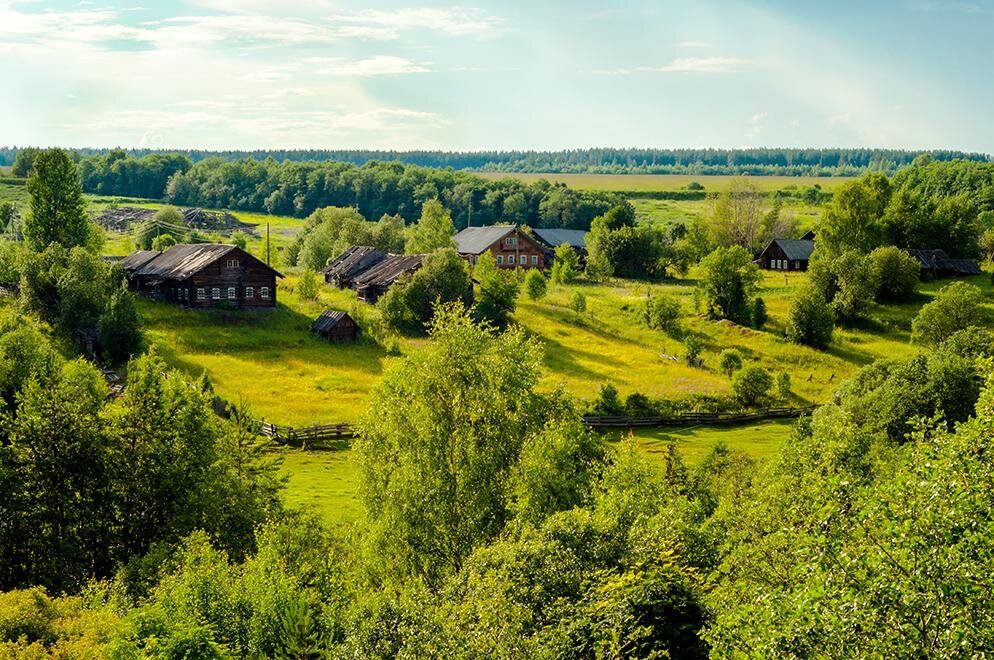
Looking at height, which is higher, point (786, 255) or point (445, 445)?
point (786, 255)

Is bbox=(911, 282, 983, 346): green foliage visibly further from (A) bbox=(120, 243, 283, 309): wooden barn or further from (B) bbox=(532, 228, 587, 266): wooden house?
(B) bbox=(532, 228, 587, 266): wooden house

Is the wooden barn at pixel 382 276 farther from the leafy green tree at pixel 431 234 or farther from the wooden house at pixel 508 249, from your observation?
the wooden house at pixel 508 249

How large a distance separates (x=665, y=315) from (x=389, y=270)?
2669cm

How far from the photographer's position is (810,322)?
2835 inches

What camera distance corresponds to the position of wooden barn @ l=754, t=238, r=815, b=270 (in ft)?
369

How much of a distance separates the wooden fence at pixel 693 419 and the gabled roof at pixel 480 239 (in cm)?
5848

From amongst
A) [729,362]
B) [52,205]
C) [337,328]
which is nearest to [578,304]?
[729,362]

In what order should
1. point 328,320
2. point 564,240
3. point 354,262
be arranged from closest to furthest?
point 328,320, point 354,262, point 564,240

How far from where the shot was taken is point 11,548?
25.9 m

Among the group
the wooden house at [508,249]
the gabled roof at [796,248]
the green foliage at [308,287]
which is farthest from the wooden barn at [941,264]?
the green foliage at [308,287]

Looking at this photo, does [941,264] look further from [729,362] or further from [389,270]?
[389,270]

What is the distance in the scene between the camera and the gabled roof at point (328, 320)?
227 ft

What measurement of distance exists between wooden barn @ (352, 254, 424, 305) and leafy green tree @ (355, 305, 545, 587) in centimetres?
5372

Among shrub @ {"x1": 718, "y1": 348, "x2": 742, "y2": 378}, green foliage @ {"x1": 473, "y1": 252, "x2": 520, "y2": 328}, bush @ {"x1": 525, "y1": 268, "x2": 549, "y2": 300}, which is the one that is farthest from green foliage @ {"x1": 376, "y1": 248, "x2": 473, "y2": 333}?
shrub @ {"x1": 718, "y1": 348, "x2": 742, "y2": 378}
